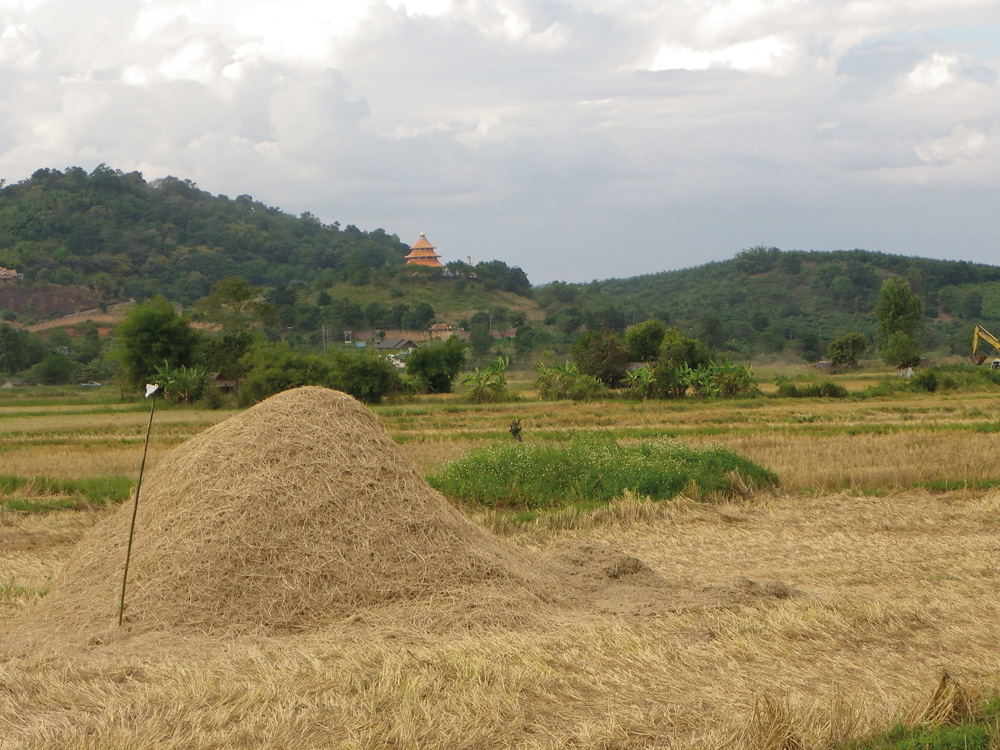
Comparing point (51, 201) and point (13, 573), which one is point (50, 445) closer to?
point (13, 573)

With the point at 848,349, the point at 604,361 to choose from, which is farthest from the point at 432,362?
the point at 848,349

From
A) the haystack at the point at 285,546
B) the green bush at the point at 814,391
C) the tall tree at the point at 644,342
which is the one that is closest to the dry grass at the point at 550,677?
the haystack at the point at 285,546

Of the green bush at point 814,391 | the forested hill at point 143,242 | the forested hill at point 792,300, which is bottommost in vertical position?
the green bush at point 814,391

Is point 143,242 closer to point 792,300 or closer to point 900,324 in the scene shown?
point 792,300

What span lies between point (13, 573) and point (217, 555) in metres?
3.57

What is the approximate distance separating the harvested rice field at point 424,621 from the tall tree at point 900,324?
44.4 m

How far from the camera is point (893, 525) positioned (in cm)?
1122

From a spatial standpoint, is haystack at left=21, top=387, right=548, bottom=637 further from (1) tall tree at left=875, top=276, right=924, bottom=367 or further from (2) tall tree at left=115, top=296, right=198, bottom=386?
(1) tall tree at left=875, top=276, right=924, bottom=367

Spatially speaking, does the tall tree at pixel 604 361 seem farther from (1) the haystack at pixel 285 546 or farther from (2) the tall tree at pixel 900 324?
(1) the haystack at pixel 285 546

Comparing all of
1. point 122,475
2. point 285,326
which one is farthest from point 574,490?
point 285,326

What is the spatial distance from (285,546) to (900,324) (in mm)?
52385

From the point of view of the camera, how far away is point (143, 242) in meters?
100

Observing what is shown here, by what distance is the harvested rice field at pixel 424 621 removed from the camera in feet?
15.5

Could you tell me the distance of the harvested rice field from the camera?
186 inches
